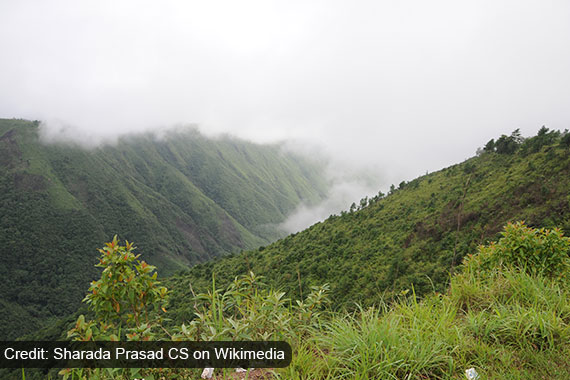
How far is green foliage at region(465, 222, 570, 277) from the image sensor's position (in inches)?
167

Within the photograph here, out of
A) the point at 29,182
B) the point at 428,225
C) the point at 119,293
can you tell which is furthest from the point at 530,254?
the point at 29,182

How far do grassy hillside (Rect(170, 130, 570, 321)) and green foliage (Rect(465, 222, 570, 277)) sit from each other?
13.5m

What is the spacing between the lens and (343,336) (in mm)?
2623

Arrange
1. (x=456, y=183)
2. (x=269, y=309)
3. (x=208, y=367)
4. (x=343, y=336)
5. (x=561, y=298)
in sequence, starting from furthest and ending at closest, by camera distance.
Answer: (x=456, y=183) → (x=561, y=298) → (x=269, y=309) → (x=343, y=336) → (x=208, y=367)

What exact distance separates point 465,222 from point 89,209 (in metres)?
222

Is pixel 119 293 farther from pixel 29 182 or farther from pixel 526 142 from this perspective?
pixel 29 182

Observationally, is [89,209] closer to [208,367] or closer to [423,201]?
[423,201]

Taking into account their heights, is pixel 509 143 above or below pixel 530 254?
above

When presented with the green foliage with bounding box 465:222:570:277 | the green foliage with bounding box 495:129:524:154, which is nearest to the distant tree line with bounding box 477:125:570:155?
the green foliage with bounding box 495:129:524:154

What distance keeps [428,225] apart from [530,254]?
33917mm

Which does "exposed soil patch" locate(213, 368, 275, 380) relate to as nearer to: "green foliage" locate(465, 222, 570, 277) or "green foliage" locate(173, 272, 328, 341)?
"green foliage" locate(173, 272, 328, 341)

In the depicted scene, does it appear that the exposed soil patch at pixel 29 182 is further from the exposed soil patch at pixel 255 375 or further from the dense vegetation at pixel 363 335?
the exposed soil patch at pixel 255 375

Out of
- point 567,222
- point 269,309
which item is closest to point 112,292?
point 269,309

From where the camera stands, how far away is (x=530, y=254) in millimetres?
4469
